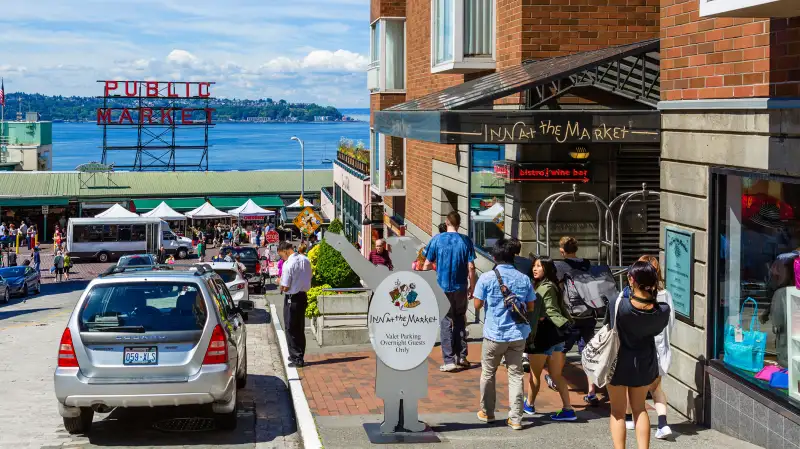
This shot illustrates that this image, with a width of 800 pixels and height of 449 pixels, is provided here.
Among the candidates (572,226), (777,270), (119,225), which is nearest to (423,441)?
(777,270)

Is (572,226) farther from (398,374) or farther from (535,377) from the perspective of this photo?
(398,374)

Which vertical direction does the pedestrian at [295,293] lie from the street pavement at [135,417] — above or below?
above

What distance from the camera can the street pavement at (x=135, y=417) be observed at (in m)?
9.89

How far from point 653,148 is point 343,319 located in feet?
17.4

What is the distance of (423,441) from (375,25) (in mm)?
26554

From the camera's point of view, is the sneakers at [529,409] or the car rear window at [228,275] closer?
the sneakers at [529,409]

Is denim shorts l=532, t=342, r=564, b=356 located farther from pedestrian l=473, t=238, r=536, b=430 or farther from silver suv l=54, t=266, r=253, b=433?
silver suv l=54, t=266, r=253, b=433

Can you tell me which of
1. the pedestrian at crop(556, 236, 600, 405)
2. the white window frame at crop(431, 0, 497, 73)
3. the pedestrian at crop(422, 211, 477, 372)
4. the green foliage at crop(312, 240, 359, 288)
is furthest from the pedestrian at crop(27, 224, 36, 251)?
the pedestrian at crop(556, 236, 600, 405)

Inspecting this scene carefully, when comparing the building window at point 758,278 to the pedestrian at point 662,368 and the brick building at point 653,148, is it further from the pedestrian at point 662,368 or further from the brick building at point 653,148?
the pedestrian at point 662,368

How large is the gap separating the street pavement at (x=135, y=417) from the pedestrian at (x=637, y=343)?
343cm

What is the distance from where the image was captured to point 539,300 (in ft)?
31.8

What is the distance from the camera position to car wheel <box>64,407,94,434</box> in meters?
9.86

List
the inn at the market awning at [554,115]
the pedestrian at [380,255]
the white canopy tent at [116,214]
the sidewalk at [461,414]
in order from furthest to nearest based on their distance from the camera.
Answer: the white canopy tent at [116,214], the pedestrian at [380,255], the inn at the market awning at [554,115], the sidewalk at [461,414]

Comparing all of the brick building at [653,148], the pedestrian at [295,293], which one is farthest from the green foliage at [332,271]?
the pedestrian at [295,293]
